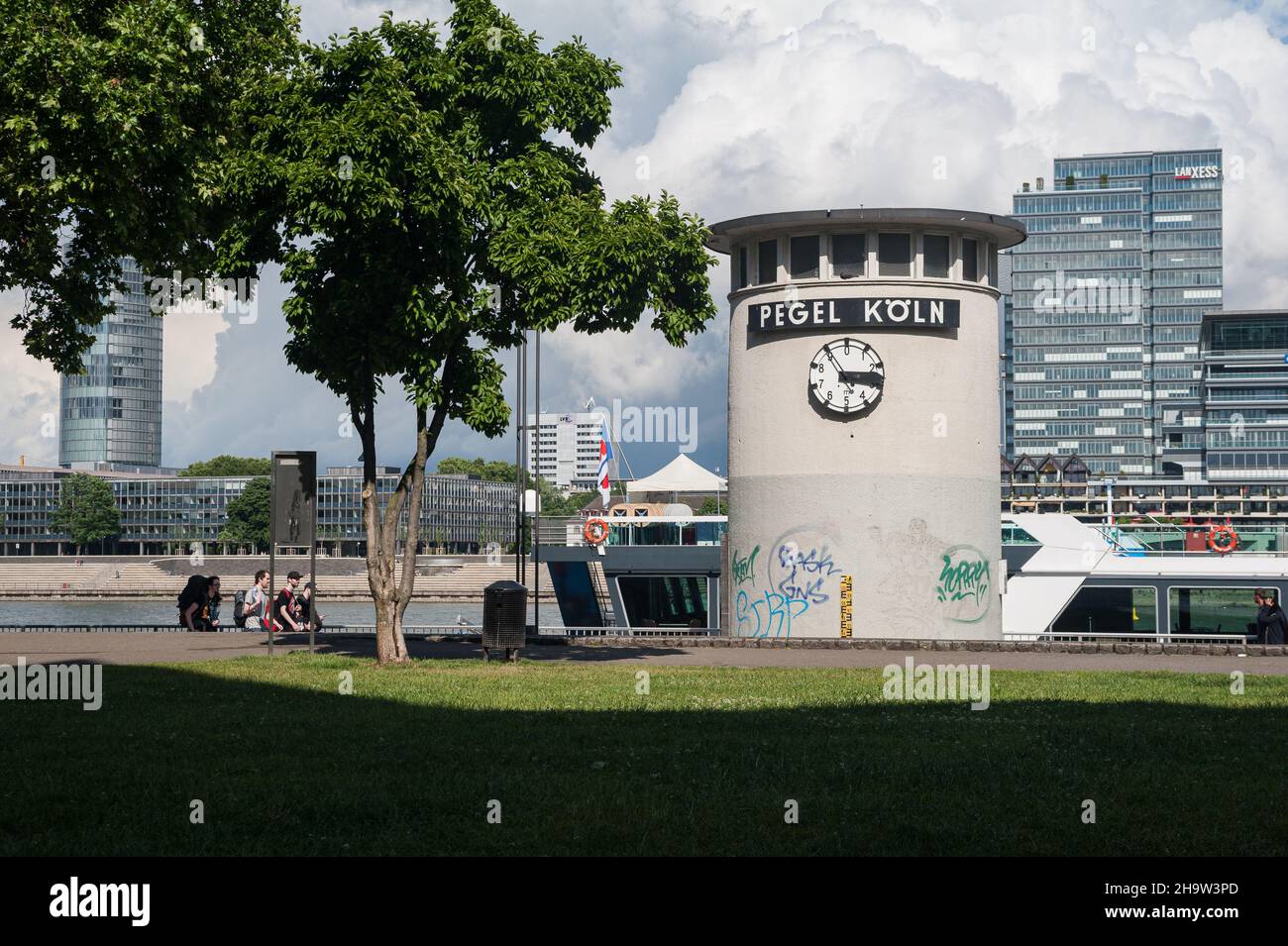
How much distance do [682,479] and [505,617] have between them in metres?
35.9

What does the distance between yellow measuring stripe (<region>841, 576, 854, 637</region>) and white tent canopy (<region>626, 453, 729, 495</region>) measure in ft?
80.7

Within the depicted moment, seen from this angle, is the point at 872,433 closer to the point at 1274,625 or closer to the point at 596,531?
the point at 1274,625

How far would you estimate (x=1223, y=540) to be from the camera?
44688mm

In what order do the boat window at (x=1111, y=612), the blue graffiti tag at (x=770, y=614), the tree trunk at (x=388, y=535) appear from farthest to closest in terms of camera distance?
1. the boat window at (x=1111, y=612)
2. the blue graffiti tag at (x=770, y=614)
3. the tree trunk at (x=388, y=535)

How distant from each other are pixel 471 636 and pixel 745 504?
7955mm

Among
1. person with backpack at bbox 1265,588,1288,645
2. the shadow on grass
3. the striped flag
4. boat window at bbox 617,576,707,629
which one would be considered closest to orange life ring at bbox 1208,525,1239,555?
person with backpack at bbox 1265,588,1288,645

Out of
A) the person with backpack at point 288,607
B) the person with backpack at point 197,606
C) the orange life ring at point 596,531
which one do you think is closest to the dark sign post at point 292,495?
the person with backpack at point 288,607

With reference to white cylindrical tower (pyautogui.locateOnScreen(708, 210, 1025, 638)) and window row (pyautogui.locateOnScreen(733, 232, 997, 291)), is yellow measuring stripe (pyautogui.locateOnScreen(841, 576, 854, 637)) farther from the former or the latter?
window row (pyautogui.locateOnScreen(733, 232, 997, 291))

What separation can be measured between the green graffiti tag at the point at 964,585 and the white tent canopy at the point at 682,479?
2472cm

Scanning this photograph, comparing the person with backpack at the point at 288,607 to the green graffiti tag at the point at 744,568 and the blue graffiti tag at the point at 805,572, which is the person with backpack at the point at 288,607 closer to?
the green graffiti tag at the point at 744,568

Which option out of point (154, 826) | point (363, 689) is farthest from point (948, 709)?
point (154, 826)

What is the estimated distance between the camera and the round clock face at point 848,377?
35.8 meters

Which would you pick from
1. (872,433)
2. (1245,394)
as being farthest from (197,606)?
(1245,394)

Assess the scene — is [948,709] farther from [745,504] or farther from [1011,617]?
[1011,617]
